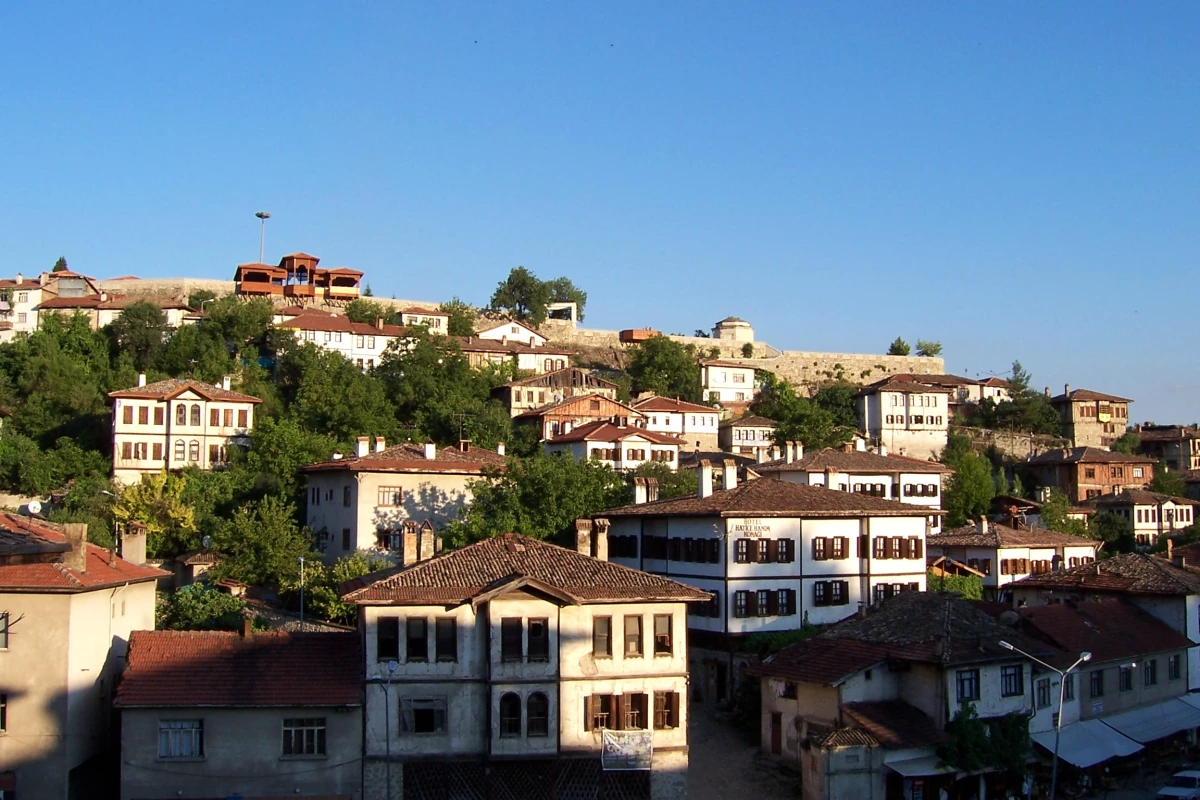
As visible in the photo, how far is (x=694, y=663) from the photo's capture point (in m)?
42.8

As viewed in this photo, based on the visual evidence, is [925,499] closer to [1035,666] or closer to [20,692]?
[1035,666]

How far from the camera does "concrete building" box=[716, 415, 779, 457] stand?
276 ft

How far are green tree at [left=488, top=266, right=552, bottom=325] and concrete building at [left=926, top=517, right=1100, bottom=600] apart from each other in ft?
191

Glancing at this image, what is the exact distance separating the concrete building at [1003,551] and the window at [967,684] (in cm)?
2440

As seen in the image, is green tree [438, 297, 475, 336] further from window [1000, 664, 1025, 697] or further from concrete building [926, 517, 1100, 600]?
window [1000, 664, 1025, 697]

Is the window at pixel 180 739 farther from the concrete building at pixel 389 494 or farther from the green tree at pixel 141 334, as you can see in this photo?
the green tree at pixel 141 334

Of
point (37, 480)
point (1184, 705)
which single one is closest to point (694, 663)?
point (1184, 705)

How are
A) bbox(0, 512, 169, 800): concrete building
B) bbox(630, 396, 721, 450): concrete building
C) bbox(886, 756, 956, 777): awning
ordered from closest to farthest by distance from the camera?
1. bbox(0, 512, 169, 800): concrete building
2. bbox(886, 756, 956, 777): awning
3. bbox(630, 396, 721, 450): concrete building

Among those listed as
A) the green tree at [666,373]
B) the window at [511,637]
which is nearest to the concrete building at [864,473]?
the green tree at [666,373]

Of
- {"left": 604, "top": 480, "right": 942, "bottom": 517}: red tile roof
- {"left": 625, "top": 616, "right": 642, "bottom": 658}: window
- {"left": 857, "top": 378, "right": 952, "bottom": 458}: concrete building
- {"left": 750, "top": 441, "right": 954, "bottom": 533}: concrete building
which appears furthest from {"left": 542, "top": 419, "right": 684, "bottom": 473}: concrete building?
{"left": 625, "top": 616, "right": 642, "bottom": 658}: window

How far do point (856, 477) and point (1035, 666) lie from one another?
28172 mm

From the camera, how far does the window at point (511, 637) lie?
104 feet

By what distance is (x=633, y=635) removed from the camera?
32.7 m

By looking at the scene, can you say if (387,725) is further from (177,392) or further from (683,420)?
(683,420)
